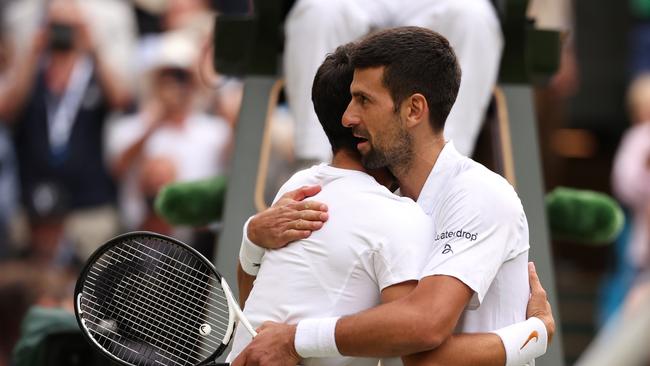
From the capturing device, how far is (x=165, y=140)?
266 inches

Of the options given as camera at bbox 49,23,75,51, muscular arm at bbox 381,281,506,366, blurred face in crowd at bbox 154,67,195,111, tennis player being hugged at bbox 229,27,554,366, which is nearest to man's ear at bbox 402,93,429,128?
tennis player being hugged at bbox 229,27,554,366

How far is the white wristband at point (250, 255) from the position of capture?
117 inches

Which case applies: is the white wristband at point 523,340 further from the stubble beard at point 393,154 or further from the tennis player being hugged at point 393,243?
the stubble beard at point 393,154

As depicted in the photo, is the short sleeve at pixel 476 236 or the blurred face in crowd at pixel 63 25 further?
the blurred face in crowd at pixel 63 25

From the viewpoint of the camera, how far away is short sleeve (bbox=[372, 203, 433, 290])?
2721 mm

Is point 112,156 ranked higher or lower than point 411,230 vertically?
lower

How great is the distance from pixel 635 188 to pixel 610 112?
6.37ft

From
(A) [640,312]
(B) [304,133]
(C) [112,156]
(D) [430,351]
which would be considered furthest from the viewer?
(C) [112,156]

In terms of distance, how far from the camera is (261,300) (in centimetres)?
285

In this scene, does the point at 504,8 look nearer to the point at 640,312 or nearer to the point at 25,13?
the point at 640,312

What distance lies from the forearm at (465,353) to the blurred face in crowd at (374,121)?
1.30ft

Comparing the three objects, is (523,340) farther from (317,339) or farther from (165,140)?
(165,140)

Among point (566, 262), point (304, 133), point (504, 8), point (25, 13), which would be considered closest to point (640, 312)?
point (304, 133)

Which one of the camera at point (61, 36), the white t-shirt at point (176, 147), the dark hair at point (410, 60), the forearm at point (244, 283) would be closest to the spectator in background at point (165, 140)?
the white t-shirt at point (176, 147)
